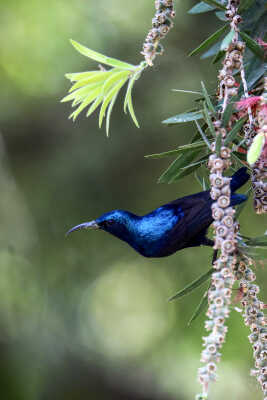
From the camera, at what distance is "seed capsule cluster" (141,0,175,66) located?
0.64 metres

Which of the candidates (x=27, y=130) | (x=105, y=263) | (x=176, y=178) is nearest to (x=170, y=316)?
(x=105, y=263)

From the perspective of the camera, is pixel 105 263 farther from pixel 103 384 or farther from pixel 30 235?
pixel 103 384

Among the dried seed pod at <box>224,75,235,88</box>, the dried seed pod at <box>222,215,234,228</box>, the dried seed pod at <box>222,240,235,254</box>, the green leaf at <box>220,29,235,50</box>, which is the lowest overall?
the dried seed pod at <box>222,240,235,254</box>

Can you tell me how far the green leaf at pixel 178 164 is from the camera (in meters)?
0.71

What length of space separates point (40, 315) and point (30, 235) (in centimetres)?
35

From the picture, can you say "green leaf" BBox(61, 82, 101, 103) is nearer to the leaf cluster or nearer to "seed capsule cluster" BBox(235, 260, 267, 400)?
the leaf cluster

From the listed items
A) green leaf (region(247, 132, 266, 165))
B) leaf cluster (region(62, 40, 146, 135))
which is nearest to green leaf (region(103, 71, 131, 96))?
leaf cluster (region(62, 40, 146, 135))

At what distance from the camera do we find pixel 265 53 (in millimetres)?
717

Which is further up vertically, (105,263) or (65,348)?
(105,263)

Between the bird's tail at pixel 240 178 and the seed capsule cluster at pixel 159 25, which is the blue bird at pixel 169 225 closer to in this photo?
the bird's tail at pixel 240 178

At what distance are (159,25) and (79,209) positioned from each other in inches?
66.4

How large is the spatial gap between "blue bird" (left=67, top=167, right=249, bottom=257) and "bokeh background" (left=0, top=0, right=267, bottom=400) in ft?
3.63

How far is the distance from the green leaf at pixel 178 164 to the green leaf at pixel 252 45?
147 millimetres

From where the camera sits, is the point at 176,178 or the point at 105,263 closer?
the point at 176,178
